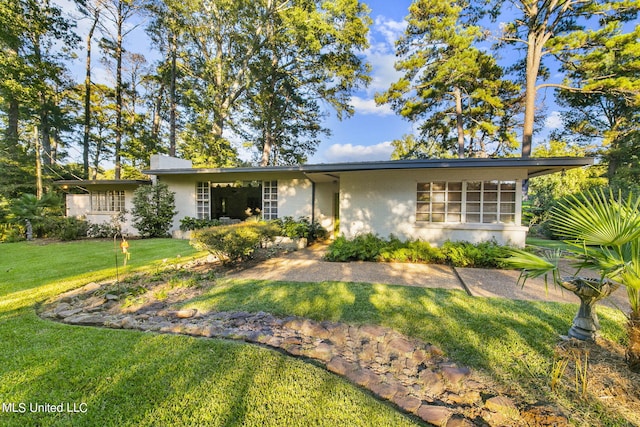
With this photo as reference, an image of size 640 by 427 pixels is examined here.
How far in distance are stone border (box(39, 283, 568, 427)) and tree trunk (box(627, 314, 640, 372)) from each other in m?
1.12

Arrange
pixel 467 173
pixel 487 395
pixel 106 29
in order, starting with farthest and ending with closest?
pixel 106 29, pixel 467 173, pixel 487 395

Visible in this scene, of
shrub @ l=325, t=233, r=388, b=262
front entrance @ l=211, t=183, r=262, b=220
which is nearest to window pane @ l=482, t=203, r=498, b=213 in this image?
shrub @ l=325, t=233, r=388, b=262

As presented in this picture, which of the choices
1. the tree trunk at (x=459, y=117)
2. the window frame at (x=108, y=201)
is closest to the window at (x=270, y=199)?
the window frame at (x=108, y=201)

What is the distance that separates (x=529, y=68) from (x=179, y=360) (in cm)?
1856

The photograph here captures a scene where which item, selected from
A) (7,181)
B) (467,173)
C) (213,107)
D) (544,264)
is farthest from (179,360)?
(7,181)

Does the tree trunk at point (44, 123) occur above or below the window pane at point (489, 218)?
above

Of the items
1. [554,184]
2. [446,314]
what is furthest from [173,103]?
[554,184]

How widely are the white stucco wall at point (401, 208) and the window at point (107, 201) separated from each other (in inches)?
439

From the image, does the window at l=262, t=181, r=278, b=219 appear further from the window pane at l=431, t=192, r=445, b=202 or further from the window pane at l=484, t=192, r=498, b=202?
the window pane at l=484, t=192, r=498, b=202

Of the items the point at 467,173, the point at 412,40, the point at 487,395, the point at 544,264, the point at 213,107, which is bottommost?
the point at 487,395

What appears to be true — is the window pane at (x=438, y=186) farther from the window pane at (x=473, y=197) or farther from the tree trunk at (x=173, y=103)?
the tree trunk at (x=173, y=103)

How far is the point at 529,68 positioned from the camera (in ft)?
43.2

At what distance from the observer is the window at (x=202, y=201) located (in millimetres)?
11305

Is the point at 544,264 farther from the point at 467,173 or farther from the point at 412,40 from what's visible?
the point at 412,40
